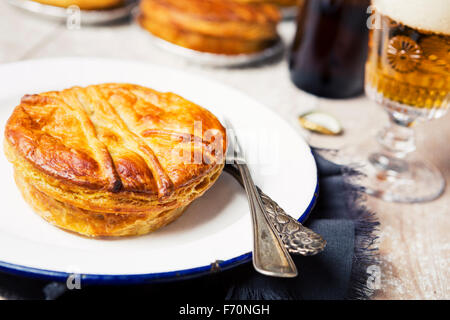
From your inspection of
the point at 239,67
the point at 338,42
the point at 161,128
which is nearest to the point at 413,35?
the point at 338,42

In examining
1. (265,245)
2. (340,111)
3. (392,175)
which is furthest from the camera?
(340,111)

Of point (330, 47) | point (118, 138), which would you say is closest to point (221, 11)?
point (330, 47)

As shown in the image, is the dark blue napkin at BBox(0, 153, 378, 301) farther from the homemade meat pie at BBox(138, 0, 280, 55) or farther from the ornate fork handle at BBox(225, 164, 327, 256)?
the homemade meat pie at BBox(138, 0, 280, 55)

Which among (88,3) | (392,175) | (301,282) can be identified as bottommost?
(392,175)

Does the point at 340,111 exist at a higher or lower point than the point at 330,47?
lower

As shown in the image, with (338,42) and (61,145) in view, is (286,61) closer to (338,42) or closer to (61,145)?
(338,42)

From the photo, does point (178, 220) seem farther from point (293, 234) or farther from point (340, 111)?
point (340, 111)

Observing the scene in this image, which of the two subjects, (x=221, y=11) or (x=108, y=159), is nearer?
(x=108, y=159)
